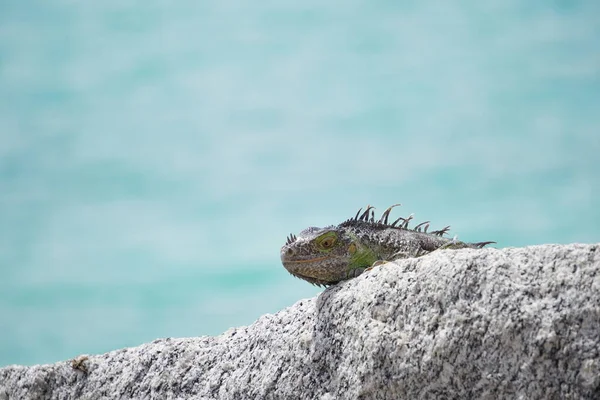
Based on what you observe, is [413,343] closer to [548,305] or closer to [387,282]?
[387,282]

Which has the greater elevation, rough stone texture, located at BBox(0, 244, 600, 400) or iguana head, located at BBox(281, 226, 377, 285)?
iguana head, located at BBox(281, 226, 377, 285)

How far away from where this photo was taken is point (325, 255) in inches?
188

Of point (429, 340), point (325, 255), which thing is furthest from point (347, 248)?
point (429, 340)

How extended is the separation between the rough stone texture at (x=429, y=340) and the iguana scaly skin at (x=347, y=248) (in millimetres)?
161

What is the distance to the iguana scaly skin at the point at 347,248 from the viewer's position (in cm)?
479

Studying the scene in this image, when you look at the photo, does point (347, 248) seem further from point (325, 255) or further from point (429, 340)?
point (429, 340)

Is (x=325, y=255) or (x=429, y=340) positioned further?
(x=325, y=255)

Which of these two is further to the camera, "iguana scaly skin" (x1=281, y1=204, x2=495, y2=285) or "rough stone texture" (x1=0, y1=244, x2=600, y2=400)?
"iguana scaly skin" (x1=281, y1=204, x2=495, y2=285)

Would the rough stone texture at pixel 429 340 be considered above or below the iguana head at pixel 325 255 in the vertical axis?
below

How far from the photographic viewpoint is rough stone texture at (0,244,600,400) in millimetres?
3529

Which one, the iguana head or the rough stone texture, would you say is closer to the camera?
the rough stone texture

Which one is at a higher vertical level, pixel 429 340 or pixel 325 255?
pixel 325 255

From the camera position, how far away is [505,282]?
12.4 ft

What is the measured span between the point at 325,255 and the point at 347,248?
156mm
